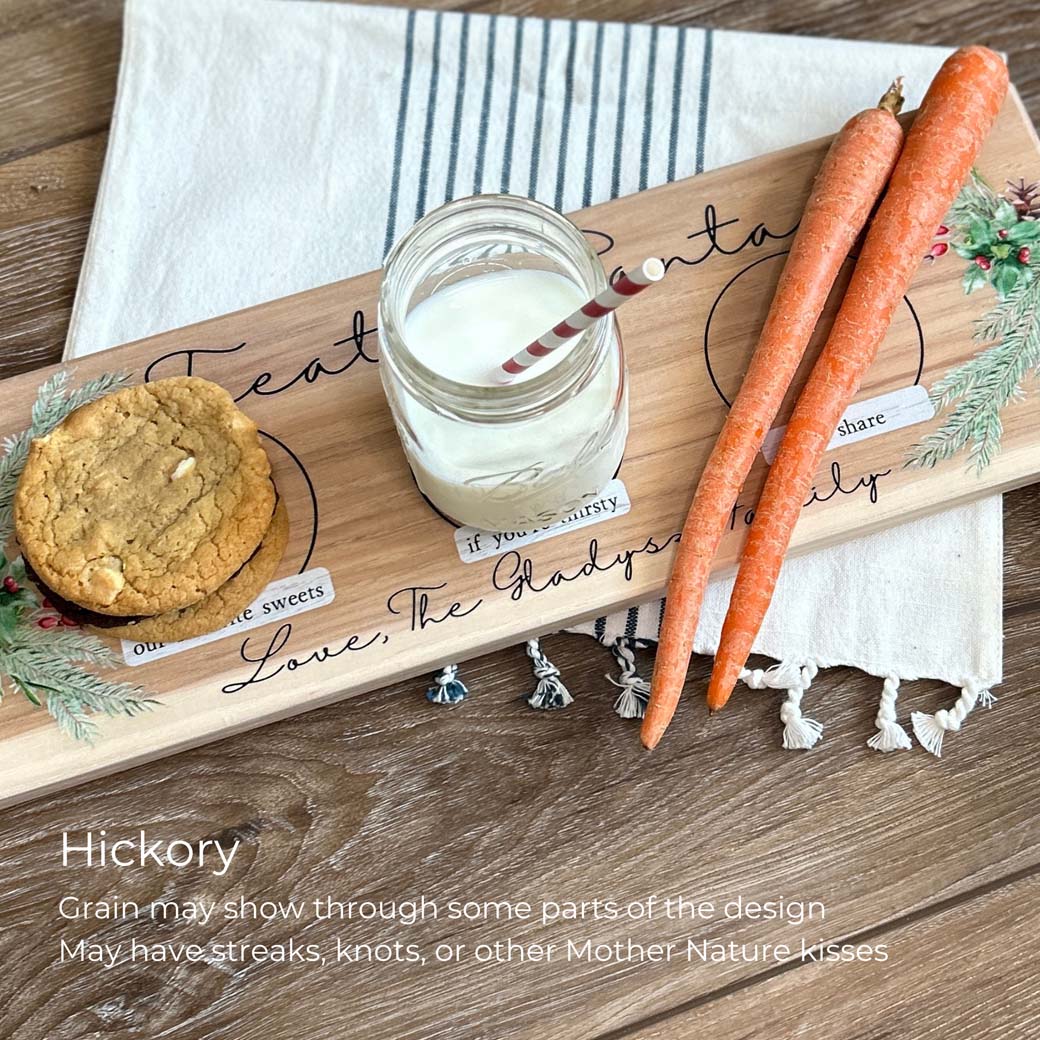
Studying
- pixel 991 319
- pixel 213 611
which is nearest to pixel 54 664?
pixel 213 611

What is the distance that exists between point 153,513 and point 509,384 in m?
0.34

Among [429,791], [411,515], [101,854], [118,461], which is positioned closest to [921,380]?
[411,515]

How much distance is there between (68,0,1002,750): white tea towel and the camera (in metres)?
1.23

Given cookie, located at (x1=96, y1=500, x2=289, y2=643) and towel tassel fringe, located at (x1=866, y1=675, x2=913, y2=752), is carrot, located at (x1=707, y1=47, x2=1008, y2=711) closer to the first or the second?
towel tassel fringe, located at (x1=866, y1=675, x2=913, y2=752)

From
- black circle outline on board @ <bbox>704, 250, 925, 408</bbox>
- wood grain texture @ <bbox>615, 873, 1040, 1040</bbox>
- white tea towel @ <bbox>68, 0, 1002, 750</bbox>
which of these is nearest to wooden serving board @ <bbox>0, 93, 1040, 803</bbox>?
black circle outline on board @ <bbox>704, 250, 925, 408</bbox>

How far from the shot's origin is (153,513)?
3.18ft

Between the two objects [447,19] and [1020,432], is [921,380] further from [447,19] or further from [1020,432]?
[447,19]

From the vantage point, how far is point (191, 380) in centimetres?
101

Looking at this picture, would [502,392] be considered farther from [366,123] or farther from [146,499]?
[366,123]

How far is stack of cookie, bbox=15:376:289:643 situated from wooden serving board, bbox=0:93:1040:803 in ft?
0.14

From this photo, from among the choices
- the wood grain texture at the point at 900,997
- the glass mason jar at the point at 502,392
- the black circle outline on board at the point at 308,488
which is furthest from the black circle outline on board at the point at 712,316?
the wood grain texture at the point at 900,997

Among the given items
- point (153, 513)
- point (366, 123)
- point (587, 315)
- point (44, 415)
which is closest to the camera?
point (587, 315)

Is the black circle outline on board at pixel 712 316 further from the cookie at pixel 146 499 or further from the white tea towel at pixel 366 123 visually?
the cookie at pixel 146 499

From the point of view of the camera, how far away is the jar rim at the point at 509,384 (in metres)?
0.81
